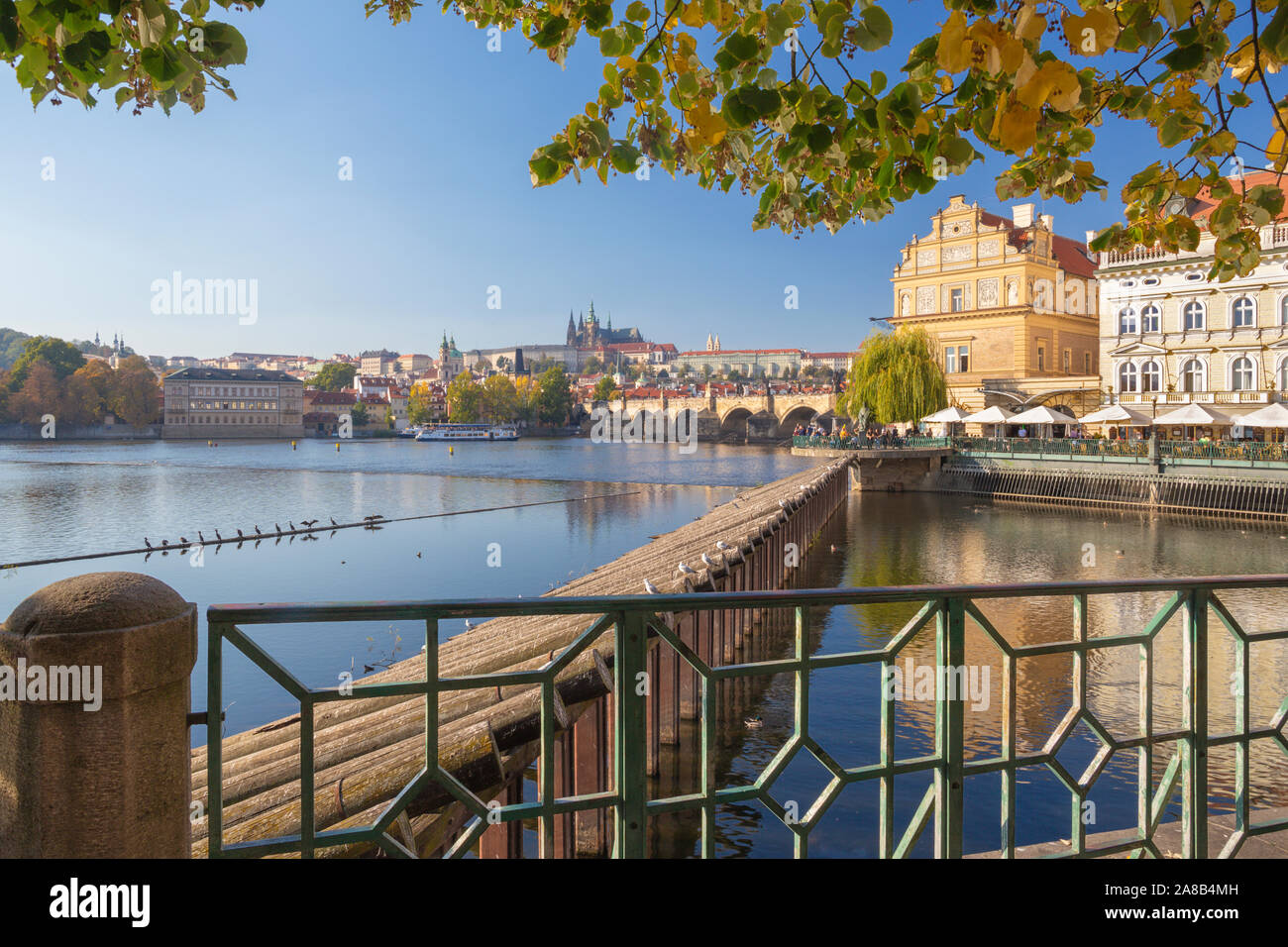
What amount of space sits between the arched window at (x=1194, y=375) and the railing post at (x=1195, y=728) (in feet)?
141

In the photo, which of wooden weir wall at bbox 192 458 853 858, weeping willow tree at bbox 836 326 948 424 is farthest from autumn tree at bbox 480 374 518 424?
wooden weir wall at bbox 192 458 853 858

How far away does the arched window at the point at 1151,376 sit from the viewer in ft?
134

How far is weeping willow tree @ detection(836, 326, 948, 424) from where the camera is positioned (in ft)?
154

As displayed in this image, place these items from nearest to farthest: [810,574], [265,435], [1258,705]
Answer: [1258,705]
[810,574]
[265,435]

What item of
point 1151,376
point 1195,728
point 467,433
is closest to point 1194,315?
point 1151,376

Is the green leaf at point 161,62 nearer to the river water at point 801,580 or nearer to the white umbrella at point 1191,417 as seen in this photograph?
the river water at point 801,580

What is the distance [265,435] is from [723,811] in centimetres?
13936

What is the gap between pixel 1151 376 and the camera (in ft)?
135

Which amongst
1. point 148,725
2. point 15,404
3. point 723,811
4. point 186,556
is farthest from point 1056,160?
point 15,404

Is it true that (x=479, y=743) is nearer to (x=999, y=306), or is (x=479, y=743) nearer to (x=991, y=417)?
(x=991, y=417)

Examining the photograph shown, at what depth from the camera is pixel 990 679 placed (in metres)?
12.9

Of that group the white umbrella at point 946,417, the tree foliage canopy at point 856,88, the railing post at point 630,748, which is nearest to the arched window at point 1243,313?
the white umbrella at point 946,417

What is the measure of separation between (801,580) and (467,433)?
10713 cm
